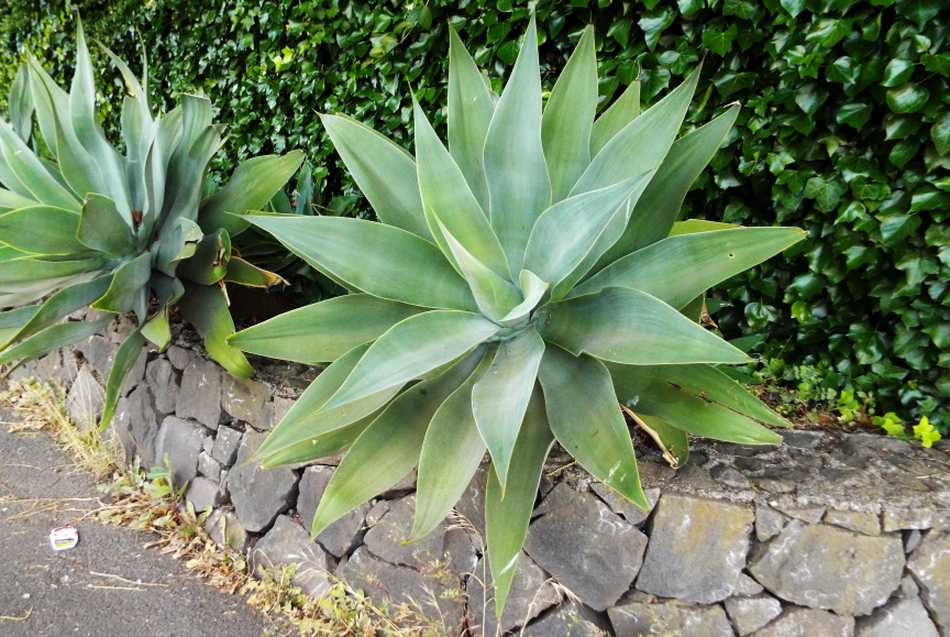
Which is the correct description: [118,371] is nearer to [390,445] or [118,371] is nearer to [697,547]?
[390,445]

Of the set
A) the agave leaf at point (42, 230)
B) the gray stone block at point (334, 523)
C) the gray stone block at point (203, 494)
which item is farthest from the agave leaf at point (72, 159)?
the gray stone block at point (334, 523)

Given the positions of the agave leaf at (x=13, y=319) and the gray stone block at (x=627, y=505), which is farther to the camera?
the agave leaf at (x=13, y=319)

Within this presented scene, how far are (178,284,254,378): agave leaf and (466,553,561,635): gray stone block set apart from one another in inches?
40.4

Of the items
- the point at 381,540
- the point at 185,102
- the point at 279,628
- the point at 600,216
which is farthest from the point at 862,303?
the point at 185,102

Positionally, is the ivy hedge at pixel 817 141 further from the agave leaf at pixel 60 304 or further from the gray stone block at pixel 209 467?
the gray stone block at pixel 209 467

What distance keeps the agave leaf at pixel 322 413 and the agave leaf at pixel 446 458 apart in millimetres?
151

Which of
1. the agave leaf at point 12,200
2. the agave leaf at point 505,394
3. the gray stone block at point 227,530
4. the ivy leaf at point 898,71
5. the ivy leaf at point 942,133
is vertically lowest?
the gray stone block at point 227,530

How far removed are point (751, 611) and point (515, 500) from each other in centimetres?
68

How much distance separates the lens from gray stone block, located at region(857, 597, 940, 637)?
1.53 m

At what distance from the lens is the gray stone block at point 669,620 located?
167cm

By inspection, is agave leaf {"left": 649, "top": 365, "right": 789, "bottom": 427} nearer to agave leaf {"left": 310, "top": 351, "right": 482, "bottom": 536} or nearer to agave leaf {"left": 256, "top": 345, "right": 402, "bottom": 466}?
agave leaf {"left": 310, "top": 351, "right": 482, "bottom": 536}

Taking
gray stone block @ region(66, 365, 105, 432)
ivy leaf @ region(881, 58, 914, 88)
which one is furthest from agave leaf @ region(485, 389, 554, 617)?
gray stone block @ region(66, 365, 105, 432)

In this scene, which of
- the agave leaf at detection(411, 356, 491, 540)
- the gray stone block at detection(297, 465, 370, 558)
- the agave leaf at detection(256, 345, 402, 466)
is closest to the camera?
the agave leaf at detection(411, 356, 491, 540)

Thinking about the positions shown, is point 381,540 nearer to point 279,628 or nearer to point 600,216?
point 279,628
